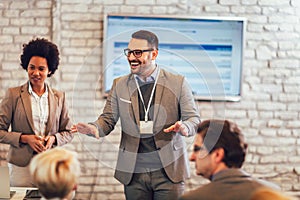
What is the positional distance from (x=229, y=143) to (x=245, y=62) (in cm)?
234

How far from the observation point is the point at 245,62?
464cm

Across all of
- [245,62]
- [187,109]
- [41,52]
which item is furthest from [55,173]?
[245,62]

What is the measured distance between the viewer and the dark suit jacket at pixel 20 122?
3.34 metres

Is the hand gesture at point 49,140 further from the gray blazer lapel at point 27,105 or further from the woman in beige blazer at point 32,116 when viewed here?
the gray blazer lapel at point 27,105

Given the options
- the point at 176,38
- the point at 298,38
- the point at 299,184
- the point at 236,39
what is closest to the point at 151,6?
the point at 176,38

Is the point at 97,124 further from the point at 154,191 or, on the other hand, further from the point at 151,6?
the point at 151,6

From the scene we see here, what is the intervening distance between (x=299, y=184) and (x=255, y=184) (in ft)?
9.11

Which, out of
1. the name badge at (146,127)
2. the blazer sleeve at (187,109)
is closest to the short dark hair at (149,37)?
the blazer sleeve at (187,109)

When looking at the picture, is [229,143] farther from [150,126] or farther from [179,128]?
[150,126]

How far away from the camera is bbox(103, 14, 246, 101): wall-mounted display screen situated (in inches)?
172

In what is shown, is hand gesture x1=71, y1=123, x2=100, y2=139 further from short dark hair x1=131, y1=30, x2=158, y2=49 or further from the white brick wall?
the white brick wall

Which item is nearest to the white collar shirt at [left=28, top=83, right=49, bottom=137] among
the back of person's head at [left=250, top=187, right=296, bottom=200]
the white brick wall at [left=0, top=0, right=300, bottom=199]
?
the white brick wall at [left=0, top=0, right=300, bottom=199]

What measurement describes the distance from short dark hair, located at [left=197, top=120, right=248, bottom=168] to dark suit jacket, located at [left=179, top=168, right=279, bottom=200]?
4.5 inches

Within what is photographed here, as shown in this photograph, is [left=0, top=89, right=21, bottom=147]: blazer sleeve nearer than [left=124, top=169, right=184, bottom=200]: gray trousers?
No
